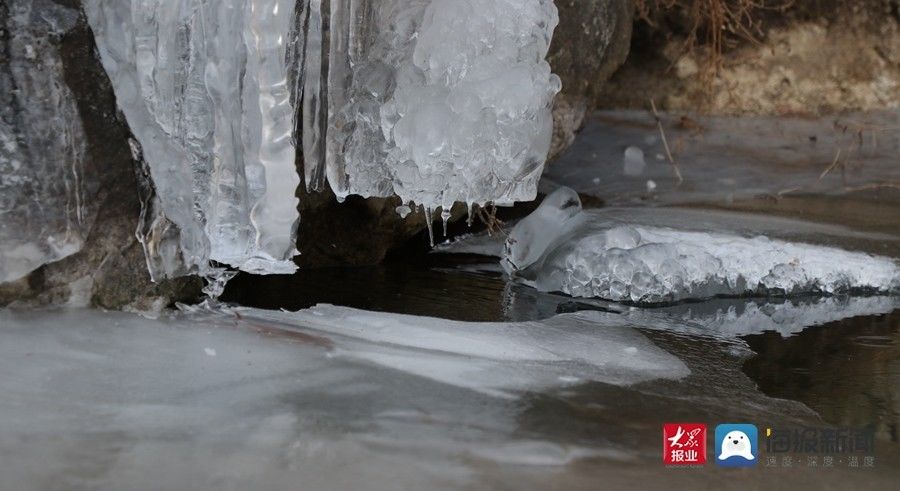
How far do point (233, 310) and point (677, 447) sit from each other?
990mm

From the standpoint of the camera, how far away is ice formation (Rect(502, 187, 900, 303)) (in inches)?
106

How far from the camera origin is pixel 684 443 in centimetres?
162

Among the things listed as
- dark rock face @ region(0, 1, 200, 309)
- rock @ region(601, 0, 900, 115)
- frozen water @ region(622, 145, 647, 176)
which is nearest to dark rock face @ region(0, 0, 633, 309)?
dark rock face @ region(0, 1, 200, 309)

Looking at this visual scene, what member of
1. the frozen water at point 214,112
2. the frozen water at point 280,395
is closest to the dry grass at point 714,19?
the frozen water at point 280,395

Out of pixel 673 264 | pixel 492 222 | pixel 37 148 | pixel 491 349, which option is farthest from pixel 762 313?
pixel 37 148

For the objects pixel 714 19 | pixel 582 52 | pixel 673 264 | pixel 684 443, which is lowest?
pixel 684 443

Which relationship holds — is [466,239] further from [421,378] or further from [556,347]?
[421,378]

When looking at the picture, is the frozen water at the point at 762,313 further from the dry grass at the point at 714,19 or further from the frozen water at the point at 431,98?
the dry grass at the point at 714,19

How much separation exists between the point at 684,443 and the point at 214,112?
40.7 inches

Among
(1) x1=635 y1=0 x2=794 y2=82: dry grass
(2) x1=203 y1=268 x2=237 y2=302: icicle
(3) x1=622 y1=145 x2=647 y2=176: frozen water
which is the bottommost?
(2) x1=203 y1=268 x2=237 y2=302: icicle

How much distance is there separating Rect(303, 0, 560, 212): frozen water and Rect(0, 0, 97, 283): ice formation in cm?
45

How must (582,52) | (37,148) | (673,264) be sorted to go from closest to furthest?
1. (37,148)
2. (673,264)
3. (582,52)

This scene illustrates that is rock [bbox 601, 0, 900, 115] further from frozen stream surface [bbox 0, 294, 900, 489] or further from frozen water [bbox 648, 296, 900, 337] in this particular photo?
frozen stream surface [bbox 0, 294, 900, 489]

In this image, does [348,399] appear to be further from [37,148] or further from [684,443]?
[37,148]
